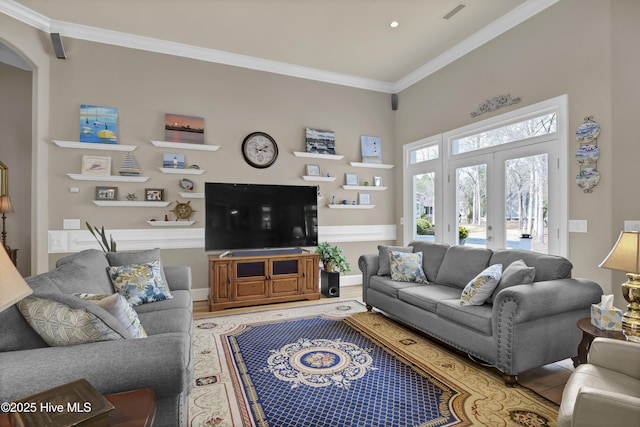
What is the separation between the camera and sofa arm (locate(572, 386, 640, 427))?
1163 mm

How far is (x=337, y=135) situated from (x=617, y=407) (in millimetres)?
4794

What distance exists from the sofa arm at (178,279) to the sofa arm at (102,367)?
1902 mm

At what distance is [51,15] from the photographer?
12.5 ft

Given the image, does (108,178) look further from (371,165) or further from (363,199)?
(371,165)

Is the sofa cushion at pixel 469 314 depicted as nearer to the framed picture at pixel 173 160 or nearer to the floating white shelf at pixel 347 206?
the floating white shelf at pixel 347 206

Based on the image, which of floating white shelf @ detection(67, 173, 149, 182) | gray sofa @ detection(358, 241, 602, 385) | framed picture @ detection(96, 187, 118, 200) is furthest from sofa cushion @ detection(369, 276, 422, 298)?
framed picture @ detection(96, 187, 118, 200)

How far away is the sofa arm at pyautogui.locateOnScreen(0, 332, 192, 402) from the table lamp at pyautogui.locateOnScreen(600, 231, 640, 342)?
2.58 m

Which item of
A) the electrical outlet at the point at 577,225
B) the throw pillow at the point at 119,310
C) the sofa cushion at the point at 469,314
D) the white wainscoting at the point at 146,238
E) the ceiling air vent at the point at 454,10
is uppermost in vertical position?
the ceiling air vent at the point at 454,10

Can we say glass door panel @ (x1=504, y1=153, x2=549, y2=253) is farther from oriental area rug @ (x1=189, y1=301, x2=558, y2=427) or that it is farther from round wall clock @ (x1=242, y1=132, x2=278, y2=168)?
round wall clock @ (x1=242, y1=132, x2=278, y2=168)

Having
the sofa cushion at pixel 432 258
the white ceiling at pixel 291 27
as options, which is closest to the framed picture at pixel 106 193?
the white ceiling at pixel 291 27

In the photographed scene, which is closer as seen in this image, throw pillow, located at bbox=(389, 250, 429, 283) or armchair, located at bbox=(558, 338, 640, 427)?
armchair, located at bbox=(558, 338, 640, 427)

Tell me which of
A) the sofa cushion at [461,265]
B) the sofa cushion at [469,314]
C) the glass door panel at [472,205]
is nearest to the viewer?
the sofa cushion at [469,314]

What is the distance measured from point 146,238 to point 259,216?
59.1 inches

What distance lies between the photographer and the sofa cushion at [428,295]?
10.0 ft
